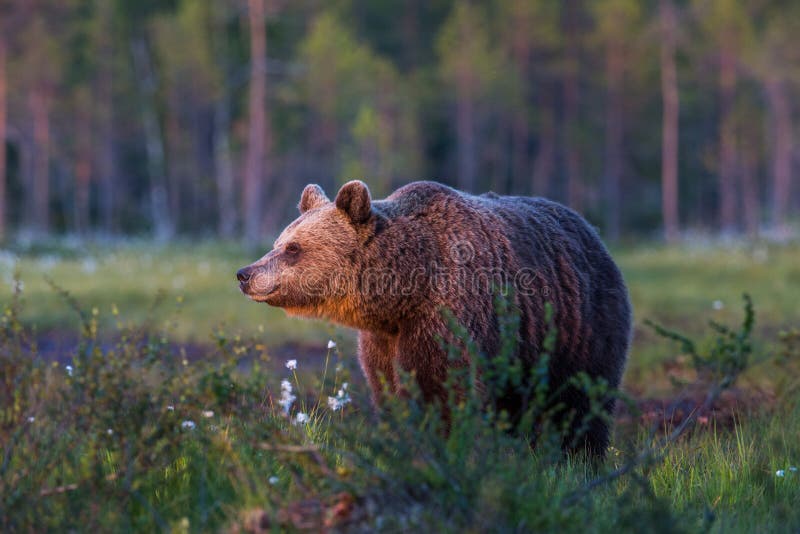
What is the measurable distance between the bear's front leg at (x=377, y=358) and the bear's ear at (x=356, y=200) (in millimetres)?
737

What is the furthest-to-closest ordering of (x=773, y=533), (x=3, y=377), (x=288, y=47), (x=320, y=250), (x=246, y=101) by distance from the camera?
1. (x=288, y=47)
2. (x=246, y=101)
3. (x=320, y=250)
4. (x=3, y=377)
5. (x=773, y=533)

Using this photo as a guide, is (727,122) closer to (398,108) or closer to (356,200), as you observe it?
(398,108)

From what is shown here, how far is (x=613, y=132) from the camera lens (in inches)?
1602

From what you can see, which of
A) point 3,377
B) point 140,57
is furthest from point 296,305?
point 140,57

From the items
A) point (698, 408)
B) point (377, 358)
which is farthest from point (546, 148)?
point (377, 358)

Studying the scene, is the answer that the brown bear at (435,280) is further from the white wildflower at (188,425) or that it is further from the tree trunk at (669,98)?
the tree trunk at (669,98)

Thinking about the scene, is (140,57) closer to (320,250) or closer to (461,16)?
(461,16)

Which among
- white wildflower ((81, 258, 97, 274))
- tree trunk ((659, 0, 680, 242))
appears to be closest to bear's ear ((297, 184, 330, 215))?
white wildflower ((81, 258, 97, 274))

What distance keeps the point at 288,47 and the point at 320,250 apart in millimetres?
44256

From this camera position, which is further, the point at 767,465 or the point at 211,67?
the point at 211,67

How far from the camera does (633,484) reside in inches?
159

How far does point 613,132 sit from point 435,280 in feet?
123

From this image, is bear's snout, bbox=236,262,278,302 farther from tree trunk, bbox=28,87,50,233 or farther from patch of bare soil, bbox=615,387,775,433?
tree trunk, bbox=28,87,50,233

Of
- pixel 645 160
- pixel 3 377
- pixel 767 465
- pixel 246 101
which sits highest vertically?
pixel 246 101
